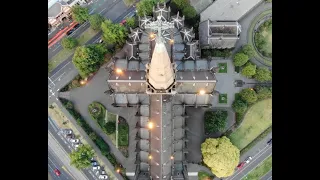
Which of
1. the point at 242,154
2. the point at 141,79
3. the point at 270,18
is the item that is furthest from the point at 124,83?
the point at 270,18

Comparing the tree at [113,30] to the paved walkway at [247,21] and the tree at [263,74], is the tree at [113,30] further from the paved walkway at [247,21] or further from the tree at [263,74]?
the tree at [263,74]

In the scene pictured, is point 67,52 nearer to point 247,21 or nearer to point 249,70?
point 249,70

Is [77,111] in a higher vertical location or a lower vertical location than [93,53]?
lower

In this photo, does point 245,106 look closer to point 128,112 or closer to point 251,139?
point 251,139

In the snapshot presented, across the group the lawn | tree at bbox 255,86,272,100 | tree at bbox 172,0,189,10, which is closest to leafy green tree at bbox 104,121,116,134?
the lawn

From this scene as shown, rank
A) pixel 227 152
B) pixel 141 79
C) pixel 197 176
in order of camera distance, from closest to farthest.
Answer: pixel 141 79 → pixel 227 152 → pixel 197 176

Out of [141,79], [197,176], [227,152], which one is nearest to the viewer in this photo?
[141,79]

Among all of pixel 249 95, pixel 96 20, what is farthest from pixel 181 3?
pixel 249 95

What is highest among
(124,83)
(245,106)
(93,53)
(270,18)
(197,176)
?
(270,18)

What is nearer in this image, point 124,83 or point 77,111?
point 124,83
